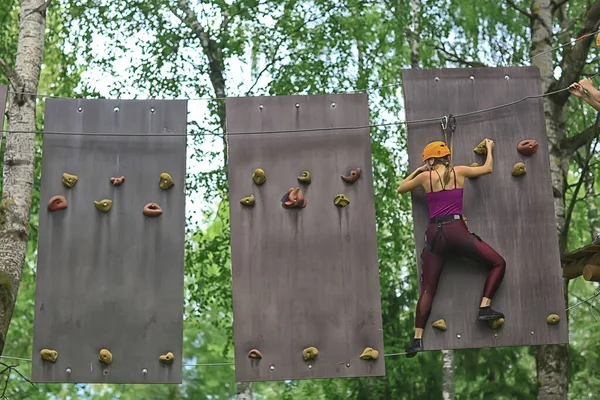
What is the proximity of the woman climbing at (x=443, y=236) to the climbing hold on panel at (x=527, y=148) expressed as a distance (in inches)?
17.1

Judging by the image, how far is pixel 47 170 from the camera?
23.5ft

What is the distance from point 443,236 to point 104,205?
8.06 feet

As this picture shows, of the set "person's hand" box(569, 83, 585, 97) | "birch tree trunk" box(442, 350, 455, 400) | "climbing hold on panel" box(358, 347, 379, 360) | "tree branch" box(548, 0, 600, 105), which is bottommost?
"climbing hold on panel" box(358, 347, 379, 360)

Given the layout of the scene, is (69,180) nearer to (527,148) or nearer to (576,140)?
(527,148)

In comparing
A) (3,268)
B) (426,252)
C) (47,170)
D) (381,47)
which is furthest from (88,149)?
(381,47)

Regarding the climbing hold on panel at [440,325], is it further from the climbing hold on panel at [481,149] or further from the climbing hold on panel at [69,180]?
the climbing hold on panel at [69,180]

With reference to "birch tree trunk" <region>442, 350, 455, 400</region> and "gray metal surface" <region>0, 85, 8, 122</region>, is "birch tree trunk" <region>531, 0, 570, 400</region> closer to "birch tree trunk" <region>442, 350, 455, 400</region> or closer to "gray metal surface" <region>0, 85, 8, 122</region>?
"birch tree trunk" <region>442, 350, 455, 400</region>

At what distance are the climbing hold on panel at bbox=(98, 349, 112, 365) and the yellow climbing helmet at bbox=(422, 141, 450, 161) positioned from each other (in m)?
2.64

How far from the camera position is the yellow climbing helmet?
6.95 meters

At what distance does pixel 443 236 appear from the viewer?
6.89 meters

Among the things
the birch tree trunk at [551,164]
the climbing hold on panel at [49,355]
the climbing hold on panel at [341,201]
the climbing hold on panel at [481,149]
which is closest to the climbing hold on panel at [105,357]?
the climbing hold on panel at [49,355]

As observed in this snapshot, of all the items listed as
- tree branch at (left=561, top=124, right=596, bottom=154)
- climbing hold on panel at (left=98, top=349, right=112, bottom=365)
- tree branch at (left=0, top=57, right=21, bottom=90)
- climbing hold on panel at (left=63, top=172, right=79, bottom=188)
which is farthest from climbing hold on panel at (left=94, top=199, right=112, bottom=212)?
tree branch at (left=561, top=124, right=596, bottom=154)

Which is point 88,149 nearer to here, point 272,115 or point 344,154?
point 272,115

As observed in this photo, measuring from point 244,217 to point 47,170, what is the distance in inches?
59.0
